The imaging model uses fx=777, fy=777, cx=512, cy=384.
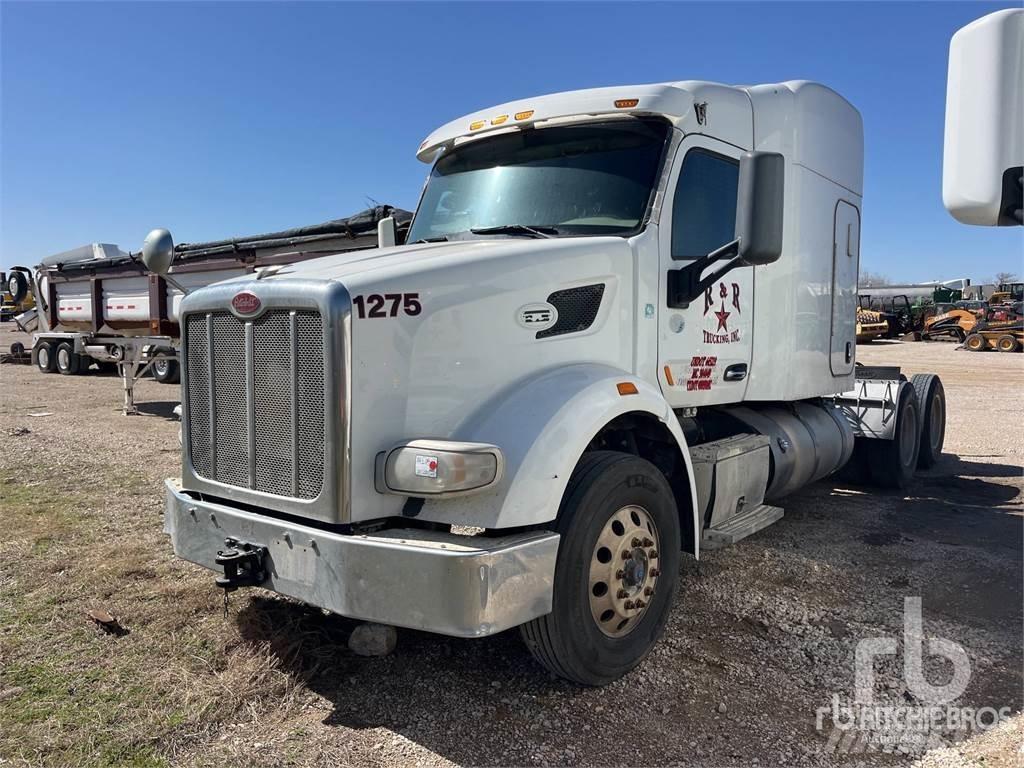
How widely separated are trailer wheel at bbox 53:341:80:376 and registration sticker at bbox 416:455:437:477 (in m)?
20.3

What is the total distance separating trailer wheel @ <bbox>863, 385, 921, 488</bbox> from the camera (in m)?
7.71

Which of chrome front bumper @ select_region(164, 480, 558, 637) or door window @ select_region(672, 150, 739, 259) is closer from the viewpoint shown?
chrome front bumper @ select_region(164, 480, 558, 637)

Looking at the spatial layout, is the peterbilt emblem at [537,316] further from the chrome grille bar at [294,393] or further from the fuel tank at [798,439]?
the fuel tank at [798,439]

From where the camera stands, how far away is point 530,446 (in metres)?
3.13

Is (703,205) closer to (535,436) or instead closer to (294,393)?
(535,436)

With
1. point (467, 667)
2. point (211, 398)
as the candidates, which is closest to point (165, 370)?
point (211, 398)

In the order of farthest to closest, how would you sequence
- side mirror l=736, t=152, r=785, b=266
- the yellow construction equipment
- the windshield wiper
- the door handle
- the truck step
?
the yellow construction equipment, the door handle, the truck step, the windshield wiper, side mirror l=736, t=152, r=785, b=266

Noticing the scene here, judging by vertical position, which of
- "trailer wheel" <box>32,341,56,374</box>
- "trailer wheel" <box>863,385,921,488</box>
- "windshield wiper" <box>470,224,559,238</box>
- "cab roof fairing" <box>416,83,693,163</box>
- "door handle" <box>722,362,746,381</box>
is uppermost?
"cab roof fairing" <box>416,83,693,163</box>

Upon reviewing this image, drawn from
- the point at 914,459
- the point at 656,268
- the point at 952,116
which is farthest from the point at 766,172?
the point at 914,459

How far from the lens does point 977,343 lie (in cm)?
3294

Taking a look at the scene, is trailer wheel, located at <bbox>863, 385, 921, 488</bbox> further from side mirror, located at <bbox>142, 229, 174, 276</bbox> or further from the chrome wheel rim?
side mirror, located at <bbox>142, 229, 174, 276</bbox>

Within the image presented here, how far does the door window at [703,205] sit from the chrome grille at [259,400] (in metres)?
2.22

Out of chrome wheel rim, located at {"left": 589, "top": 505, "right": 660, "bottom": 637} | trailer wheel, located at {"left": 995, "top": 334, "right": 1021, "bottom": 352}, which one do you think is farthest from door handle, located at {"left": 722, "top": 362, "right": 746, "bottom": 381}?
trailer wheel, located at {"left": 995, "top": 334, "right": 1021, "bottom": 352}

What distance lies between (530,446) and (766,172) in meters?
1.77
